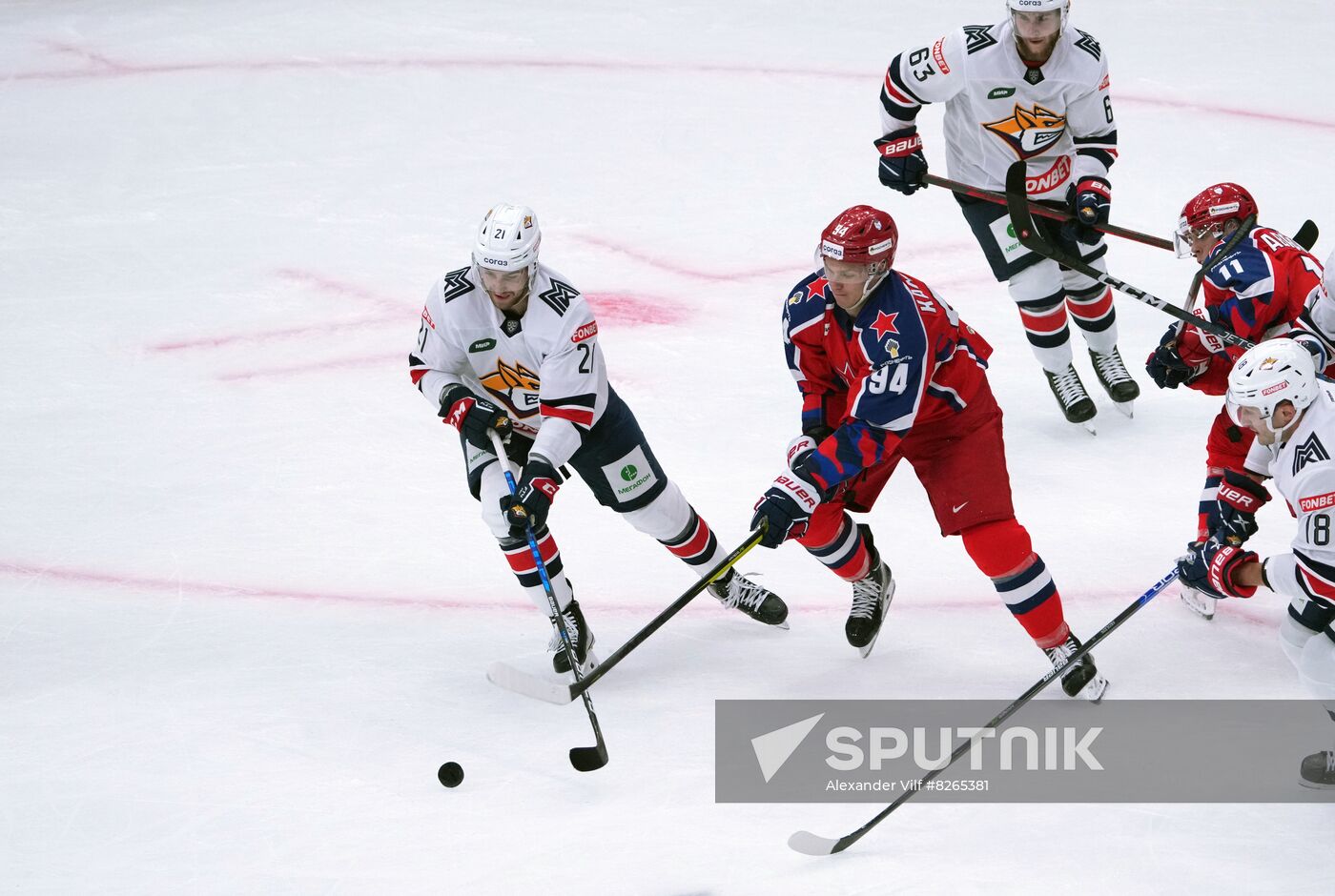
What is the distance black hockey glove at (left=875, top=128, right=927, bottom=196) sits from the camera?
4.78 m

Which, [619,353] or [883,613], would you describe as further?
[619,353]

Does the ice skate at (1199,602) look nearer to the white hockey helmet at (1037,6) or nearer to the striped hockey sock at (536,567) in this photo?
the striped hockey sock at (536,567)

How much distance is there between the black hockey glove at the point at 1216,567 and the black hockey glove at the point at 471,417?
1619 mm

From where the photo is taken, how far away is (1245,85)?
25.3ft

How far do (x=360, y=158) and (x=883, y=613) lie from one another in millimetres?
4481

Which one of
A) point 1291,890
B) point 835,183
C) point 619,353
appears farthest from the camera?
point 835,183

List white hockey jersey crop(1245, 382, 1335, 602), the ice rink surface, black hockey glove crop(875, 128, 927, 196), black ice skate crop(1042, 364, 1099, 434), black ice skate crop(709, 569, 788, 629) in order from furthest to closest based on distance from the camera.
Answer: black ice skate crop(1042, 364, 1099, 434)
black hockey glove crop(875, 128, 927, 196)
black ice skate crop(709, 569, 788, 629)
the ice rink surface
white hockey jersey crop(1245, 382, 1335, 602)

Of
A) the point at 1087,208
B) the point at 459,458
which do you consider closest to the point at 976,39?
the point at 1087,208

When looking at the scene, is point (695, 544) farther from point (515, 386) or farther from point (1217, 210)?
point (1217, 210)

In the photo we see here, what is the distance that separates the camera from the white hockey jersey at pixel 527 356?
352 cm

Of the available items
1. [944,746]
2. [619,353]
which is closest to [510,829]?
[944,746]

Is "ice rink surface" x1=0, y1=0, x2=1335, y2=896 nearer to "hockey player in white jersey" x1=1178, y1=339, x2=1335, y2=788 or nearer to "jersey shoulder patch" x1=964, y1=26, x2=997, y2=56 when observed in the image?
"hockey player in white jersey" x1=1178, y1=339, x2=1335, y2=788

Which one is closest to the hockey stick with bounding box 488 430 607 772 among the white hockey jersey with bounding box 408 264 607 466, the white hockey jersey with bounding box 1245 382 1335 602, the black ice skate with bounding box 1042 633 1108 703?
the white hockey jersey with bounding box 408 264 607 466

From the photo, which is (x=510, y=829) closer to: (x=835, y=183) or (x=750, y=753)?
(x=750, y=753)
